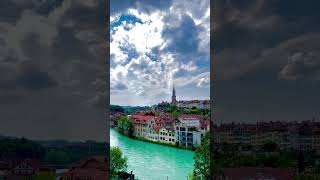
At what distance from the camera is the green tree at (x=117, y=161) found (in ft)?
29.7

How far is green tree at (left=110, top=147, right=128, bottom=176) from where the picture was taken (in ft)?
29.7

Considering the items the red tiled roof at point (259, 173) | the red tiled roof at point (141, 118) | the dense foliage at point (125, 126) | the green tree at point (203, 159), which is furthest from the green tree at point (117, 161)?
the red tiled roof at point (259, 173)

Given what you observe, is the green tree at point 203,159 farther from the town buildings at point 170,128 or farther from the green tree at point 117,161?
the green tree at point 117,161

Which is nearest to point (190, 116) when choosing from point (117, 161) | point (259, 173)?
point (117, 161)

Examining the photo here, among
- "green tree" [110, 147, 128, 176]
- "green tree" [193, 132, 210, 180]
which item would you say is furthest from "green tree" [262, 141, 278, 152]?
"green tree" [110, 147, 128, 176]

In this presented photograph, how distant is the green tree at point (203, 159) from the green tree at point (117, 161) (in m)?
1.35

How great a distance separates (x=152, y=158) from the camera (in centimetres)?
998

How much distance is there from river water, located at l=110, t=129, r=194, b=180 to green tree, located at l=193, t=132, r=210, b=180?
1.54ft

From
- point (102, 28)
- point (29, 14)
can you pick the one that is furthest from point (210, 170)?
point (29, 14)

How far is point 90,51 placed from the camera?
828 centimetres

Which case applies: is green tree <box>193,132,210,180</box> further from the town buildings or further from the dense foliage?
the dense foliage

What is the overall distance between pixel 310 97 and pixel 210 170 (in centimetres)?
209

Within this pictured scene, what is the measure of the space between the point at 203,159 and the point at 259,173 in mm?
1307

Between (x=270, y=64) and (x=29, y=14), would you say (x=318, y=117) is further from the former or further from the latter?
(x=29, y=14)
